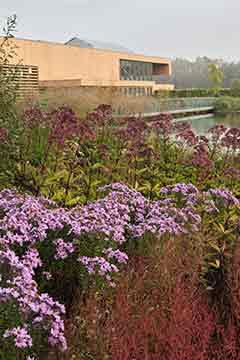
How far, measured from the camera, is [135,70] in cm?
3741

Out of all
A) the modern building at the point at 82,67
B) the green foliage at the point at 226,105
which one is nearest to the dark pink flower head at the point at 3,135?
the modern building at the point at 82,67

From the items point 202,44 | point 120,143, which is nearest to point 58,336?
point 120,143

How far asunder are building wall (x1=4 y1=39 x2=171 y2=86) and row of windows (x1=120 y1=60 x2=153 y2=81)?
2.79 feet

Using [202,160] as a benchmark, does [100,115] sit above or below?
above

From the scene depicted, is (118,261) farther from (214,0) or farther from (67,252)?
(214,0)

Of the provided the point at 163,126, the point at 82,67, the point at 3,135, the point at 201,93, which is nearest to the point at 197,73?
the point at 201,93

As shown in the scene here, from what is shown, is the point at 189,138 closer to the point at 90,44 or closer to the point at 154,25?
the point at 154,25

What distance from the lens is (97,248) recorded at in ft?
7.63

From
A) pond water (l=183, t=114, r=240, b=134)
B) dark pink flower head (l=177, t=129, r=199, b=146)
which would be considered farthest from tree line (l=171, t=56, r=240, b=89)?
dark pink flower head (l=177, t=129, r=199, b=146)

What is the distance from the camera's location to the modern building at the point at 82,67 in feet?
77.8

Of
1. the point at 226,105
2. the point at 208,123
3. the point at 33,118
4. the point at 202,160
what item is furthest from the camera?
the point at 226,105

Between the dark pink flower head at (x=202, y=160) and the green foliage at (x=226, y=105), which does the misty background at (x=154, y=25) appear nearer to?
the dark pink flower head at (x=202, y=160)

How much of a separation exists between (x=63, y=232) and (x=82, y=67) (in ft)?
90.1

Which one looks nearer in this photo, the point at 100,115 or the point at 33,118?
the point at 33,118
